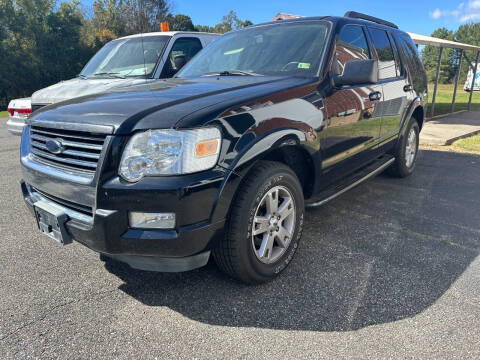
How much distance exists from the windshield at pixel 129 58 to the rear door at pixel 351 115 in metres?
3.18

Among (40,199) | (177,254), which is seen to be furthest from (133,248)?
(40,199)

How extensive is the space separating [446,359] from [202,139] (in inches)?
67.5

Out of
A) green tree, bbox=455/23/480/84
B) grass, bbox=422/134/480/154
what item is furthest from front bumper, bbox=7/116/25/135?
green tree, bbox=455/23/480/84

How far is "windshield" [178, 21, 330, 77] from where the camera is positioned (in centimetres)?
315

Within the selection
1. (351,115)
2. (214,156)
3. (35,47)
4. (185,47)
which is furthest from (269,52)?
(35,47)

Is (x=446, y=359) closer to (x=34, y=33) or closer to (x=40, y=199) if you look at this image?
(x=40, y=199)

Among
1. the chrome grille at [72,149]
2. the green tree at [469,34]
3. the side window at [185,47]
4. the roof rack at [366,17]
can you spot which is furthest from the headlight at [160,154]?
the green tree at [469,34]

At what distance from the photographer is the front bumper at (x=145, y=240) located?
6.58 ft

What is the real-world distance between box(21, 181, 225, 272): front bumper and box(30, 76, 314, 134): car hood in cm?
52

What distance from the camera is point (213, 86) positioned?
2730mm

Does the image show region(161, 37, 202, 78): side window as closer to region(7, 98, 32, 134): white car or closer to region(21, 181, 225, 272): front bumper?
region(7, 98, 32, 134): white car

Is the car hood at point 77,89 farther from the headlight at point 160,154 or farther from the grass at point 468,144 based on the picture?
the grass at point 468,144

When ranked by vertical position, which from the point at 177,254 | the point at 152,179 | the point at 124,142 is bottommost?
the point at 177,254

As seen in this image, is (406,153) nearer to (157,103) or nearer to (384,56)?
(384,56)
